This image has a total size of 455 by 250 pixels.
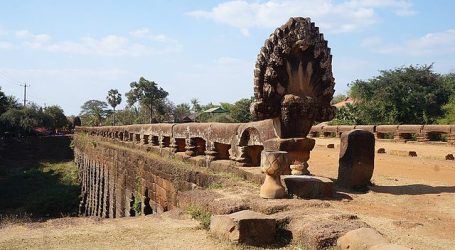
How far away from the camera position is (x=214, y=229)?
3.78m

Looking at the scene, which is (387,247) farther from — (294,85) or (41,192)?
(41,192)

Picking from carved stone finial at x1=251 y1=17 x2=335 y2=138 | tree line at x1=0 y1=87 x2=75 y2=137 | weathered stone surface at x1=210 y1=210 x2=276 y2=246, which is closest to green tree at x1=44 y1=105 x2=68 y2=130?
tree line at x1=0 y1=87 x2=75 y2=137

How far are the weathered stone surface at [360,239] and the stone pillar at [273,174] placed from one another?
52.0 inches

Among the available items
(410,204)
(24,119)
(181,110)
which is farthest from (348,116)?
(181,110)

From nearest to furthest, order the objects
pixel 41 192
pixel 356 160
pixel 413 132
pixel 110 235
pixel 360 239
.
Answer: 1. pixel 360 239
2. pixel 110 235
3. pixel 356 160
4. pixel 413 132
5. pixel 41 192

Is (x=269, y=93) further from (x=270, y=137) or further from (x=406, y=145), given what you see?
(x=406, y=145)

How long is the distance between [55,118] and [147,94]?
1075 cm

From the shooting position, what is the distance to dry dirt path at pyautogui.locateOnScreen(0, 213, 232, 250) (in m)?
3.57

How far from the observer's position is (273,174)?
443 centimetres

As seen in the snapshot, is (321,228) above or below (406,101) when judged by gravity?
below

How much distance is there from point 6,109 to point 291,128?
136 feet

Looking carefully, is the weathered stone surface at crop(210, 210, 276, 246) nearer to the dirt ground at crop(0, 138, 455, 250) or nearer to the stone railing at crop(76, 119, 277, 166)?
the dirt ground at crop(0, 138, 455, 250)

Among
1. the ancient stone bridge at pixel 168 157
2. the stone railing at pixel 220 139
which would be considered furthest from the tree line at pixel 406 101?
the stone railing at pixel 220 139

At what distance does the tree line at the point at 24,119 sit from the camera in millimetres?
38622
